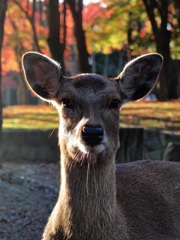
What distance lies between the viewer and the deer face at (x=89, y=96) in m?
3.88

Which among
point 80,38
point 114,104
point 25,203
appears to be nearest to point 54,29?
point 80,38

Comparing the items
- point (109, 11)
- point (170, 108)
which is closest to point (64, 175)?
point (170, 108)

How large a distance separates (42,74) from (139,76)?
858mm

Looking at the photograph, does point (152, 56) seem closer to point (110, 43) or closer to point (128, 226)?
point (128, 226)

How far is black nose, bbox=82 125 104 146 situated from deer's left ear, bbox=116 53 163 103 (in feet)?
3.21

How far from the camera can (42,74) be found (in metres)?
4.71

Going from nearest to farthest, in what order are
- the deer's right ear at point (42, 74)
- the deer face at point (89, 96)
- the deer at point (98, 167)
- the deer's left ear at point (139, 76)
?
the deer face at point (89, 96) → the deer at point (98, 167) → the deer's right ear at point (42, 74) → the deer's left ear at point (139, 76)

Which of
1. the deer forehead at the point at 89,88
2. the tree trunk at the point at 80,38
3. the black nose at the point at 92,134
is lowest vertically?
the black nose at the point at 92,134

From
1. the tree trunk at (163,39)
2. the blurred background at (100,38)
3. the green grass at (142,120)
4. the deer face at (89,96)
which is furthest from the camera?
the tree trunk at (163,39)

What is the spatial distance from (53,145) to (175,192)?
6.66 metres

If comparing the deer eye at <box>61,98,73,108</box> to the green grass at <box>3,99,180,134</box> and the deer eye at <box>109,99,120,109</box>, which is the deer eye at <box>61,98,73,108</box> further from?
the green grass at <box>3,99,180,134</box>

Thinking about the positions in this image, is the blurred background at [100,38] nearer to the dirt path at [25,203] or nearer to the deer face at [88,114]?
the dirt path at [25,203]

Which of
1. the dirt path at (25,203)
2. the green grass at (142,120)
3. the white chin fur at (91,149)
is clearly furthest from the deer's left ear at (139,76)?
the green grass at (142,120)

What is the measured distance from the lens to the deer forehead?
4.25m
